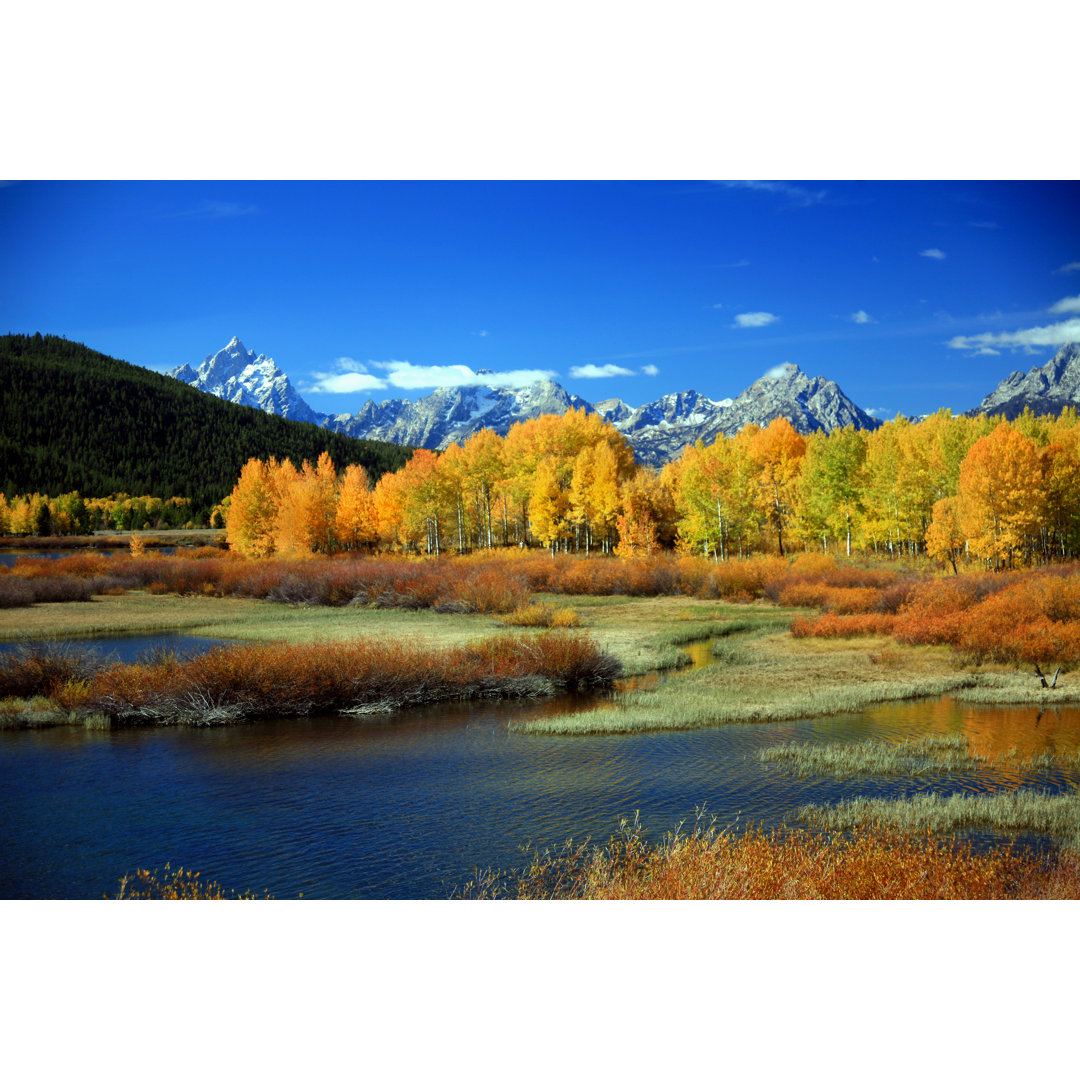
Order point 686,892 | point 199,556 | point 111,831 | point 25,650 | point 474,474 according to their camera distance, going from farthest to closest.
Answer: point 474,474
point 199,556
point 25,650
point 111,831
point 686,892

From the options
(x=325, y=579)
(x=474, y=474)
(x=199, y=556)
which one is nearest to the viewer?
(x=199, y=556)

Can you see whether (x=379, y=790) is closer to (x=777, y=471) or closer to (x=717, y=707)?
(x=717, y=707)

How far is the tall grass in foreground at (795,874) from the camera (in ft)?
23.5

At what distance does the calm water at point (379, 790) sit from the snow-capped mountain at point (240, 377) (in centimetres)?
737

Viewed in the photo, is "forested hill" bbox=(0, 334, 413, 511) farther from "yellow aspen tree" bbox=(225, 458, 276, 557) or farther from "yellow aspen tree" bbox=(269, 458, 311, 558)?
"yellow aspen tree" bbox=(269, 458, 311, 558)

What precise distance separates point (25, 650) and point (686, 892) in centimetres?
1407

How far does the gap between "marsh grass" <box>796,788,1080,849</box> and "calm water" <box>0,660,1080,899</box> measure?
0.66 m

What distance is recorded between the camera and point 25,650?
14859mm

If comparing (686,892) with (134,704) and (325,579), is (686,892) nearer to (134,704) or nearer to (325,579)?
(134,704)

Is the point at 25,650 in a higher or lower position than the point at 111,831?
higher

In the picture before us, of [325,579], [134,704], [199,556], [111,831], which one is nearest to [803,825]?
[111,831]

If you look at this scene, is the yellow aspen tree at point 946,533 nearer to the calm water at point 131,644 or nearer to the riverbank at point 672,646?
the riverbank at point 672,646

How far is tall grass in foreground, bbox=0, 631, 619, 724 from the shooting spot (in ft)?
46.7

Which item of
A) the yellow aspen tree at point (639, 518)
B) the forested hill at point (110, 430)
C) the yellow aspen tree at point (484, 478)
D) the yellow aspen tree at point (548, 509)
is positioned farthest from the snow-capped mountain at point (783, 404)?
the yellow aspen tree at point (484, 478)
